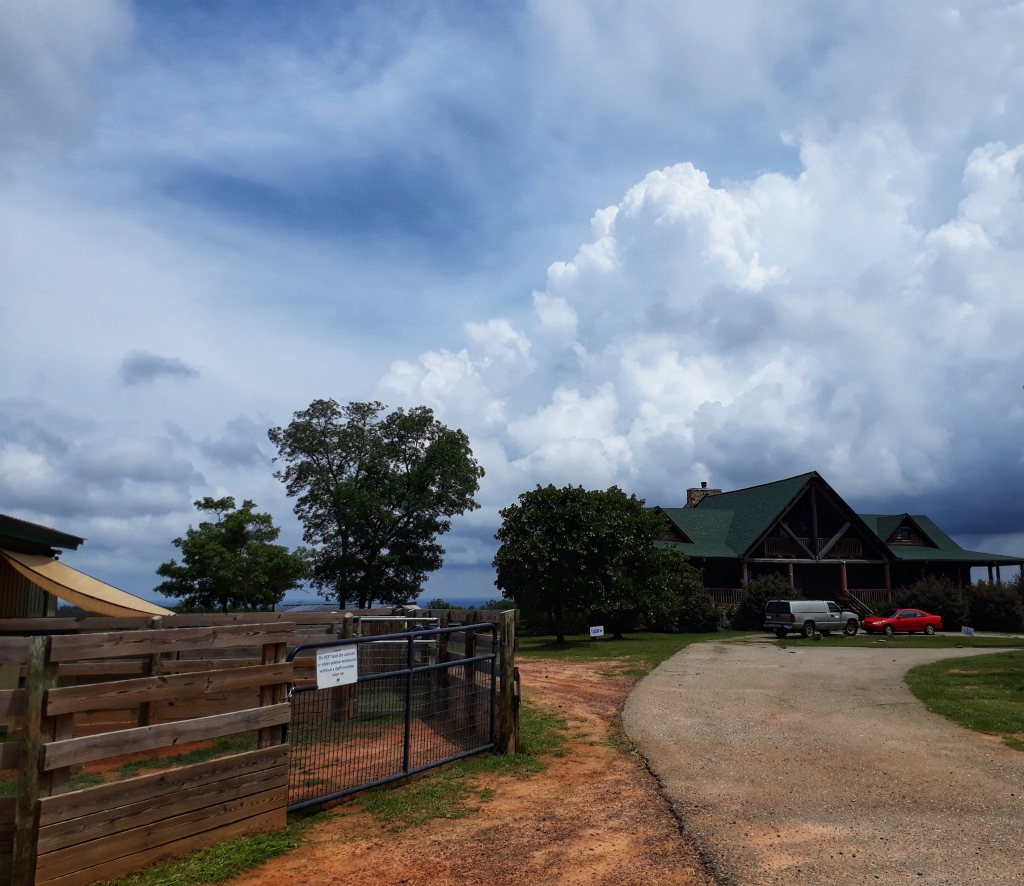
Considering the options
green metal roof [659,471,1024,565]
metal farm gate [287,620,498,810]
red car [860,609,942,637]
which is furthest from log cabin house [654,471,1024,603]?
metal farm gate [287,620,498,810]

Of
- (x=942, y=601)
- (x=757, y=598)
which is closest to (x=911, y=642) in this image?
(x=757, y=598)

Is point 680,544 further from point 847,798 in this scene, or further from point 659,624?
point 847,798

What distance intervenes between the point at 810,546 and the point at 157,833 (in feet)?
142

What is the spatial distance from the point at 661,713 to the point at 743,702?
6.67 feet

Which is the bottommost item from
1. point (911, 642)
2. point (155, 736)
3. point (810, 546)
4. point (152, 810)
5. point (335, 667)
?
point (911, 642)

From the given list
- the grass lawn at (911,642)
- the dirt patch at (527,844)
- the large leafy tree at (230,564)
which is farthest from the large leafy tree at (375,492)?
the dirt patch at (527,844)

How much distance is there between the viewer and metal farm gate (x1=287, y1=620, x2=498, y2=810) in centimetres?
798

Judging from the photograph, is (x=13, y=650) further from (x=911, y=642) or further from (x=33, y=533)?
(x=911, y=642)

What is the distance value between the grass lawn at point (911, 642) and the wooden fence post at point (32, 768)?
27.3m

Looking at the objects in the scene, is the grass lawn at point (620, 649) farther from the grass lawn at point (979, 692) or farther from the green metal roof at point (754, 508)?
the green metal roof at point (754, 508)

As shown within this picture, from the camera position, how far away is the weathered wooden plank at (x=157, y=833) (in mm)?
4973

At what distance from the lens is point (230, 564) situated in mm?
34812

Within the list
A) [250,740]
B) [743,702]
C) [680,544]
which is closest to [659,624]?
[680,544]

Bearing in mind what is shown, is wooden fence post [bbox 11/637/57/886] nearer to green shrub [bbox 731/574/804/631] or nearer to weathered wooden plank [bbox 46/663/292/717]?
weathered wooden plank [bbox 46/663/292/717]
